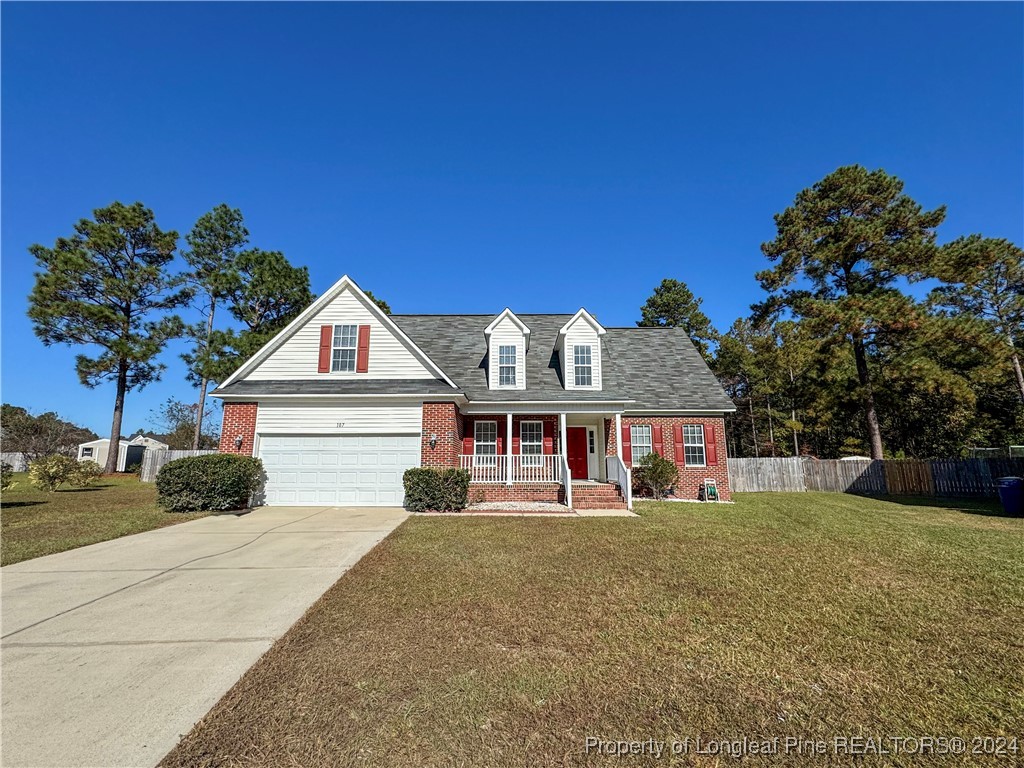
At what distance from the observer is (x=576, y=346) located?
53.5 feet

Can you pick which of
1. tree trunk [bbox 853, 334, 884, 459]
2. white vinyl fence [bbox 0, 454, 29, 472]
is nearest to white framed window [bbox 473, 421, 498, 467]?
tree trunk [bbox 853, 334, 884, 459]

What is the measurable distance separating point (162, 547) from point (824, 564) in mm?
11311

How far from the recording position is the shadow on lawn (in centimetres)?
1307

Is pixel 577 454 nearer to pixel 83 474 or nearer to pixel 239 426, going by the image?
pixel 239 426

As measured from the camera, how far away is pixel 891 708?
9.37 feet

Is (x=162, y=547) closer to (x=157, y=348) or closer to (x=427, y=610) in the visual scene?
(x=427, y=610)

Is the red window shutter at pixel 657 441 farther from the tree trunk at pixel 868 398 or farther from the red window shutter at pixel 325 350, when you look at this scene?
the red window shutter at pixel 325 350

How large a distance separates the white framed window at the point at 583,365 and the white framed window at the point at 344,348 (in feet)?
27.0

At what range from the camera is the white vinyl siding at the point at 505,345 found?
15789 mm

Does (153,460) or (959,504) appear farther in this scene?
(153,460)

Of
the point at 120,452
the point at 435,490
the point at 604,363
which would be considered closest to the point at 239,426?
the point at 435,490

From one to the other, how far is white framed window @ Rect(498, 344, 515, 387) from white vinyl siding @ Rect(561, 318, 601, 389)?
6.69 feet

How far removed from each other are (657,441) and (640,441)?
2.23 ft

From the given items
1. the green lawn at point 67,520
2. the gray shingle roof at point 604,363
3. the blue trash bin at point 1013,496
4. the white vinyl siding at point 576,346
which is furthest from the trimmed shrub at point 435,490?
the blue trash bin at point 1013,496
